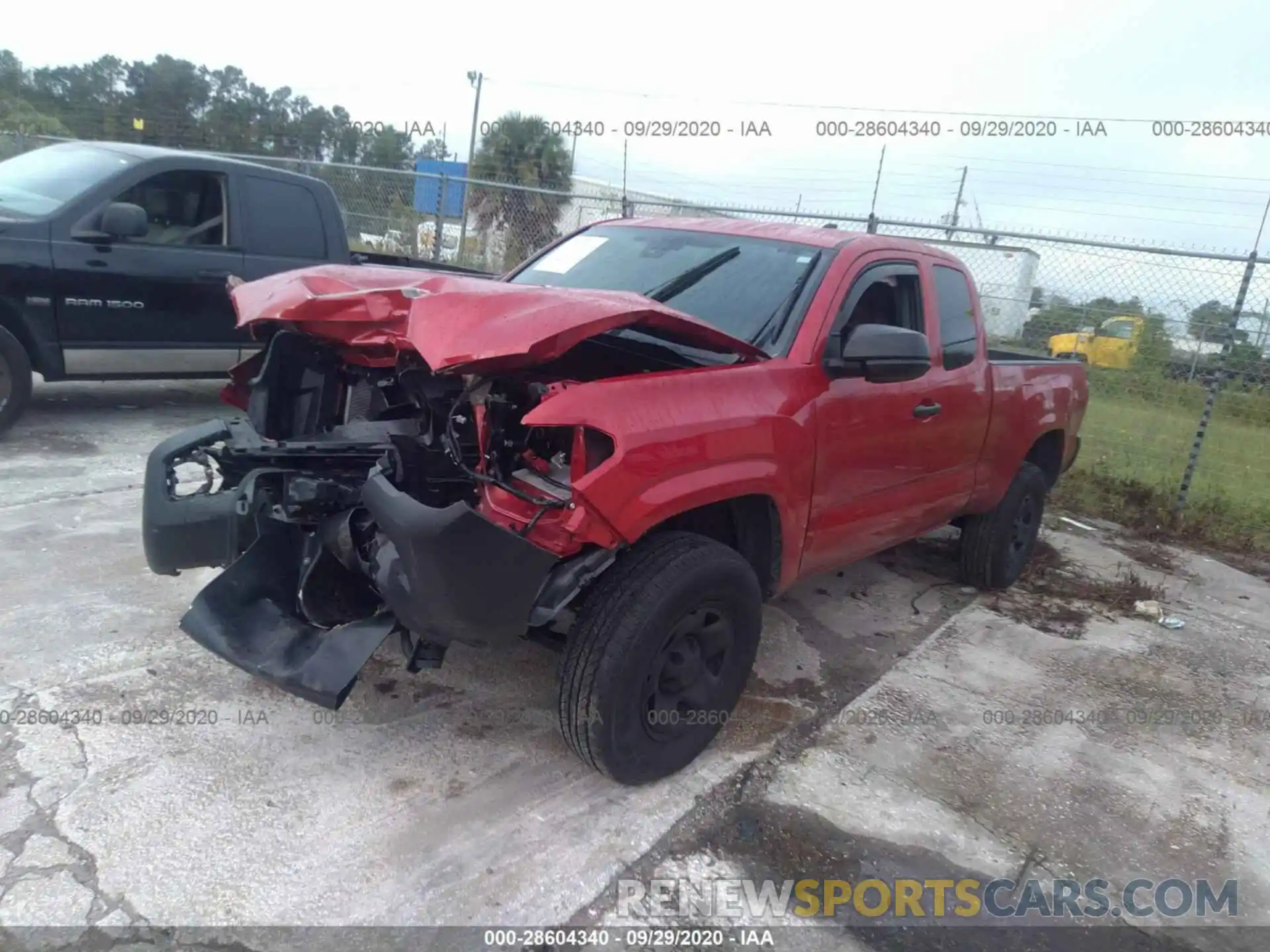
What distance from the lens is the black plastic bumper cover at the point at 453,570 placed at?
2.43 m

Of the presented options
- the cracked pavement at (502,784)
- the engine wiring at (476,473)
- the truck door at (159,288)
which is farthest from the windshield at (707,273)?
the truck door at (159,288)

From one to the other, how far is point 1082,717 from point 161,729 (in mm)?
3684

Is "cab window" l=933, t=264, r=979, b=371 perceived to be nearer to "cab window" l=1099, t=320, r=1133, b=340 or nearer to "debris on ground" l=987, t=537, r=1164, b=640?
"debris on ground" l=987, t=537, r=1164, b=640

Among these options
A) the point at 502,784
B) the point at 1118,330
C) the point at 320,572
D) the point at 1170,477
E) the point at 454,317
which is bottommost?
the point at 502,784

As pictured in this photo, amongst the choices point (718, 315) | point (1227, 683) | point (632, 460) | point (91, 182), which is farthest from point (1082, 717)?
point (91, 182)

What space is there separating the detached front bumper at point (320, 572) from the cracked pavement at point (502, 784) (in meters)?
0.42

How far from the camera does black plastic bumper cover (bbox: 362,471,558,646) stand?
2.43m

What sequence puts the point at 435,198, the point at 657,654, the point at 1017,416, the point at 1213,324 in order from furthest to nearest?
the point at 435,198, the point at 1213,324, the point at 1017,416, the point at 657,654

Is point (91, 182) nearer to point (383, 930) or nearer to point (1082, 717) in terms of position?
point (383, 930)

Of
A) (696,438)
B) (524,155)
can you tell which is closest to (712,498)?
(696,438)

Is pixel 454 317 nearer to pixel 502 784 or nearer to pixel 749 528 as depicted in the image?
pixel 749 528

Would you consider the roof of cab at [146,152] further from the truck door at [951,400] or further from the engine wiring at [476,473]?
the truck door at [951,400]

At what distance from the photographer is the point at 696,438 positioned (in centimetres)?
282

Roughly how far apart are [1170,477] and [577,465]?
7558 millimetres
